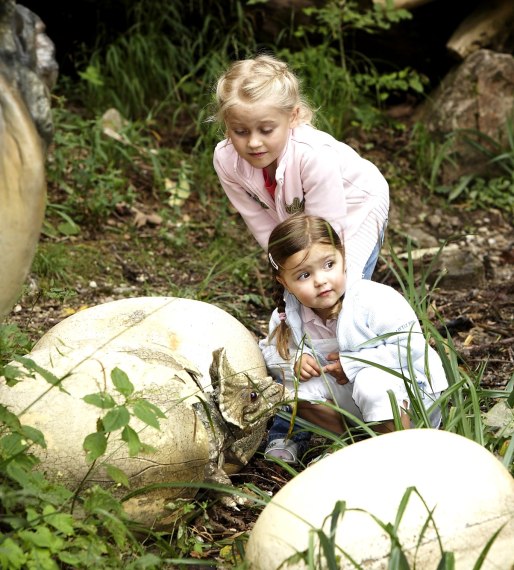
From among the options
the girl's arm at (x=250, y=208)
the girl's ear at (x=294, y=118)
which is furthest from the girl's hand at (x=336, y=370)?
the girl's ear at (x=294, y=118)

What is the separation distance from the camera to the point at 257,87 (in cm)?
358

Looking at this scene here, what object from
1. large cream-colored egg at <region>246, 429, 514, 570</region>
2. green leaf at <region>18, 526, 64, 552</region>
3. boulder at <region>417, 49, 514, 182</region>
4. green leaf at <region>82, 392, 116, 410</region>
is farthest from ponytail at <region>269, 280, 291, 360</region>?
boulder at <region>417, 49, 514, 182</region>

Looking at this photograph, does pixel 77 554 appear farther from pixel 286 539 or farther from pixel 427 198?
pixel 427 198

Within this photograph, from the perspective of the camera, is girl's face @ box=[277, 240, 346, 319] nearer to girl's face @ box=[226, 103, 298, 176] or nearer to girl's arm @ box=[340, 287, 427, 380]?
girl's arm @ box=[340, 287, 427, 380]

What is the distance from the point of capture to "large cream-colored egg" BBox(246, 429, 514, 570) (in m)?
2.21

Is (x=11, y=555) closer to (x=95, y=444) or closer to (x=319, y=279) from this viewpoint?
(x=95, y=444)

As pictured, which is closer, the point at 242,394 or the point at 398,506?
the point at 398,506

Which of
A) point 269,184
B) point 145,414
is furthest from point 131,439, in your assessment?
point 269,184

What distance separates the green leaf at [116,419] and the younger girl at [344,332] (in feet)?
3.50

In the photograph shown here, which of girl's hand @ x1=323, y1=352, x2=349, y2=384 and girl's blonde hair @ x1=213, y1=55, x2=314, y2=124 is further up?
girl's blonde hair @ x1=213, y1=55, x2=314, y2=124

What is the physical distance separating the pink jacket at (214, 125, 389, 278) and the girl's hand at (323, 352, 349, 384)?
1.04ft

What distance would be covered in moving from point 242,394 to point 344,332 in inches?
18.2

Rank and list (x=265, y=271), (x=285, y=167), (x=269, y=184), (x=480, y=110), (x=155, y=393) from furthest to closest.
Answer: (x=480, y=110)
(x=265, y=271)
(x=269, y=184)
(x=285, y=167)
(x=155, y=393)

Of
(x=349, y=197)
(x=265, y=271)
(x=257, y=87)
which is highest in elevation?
(x=257, y=87)
